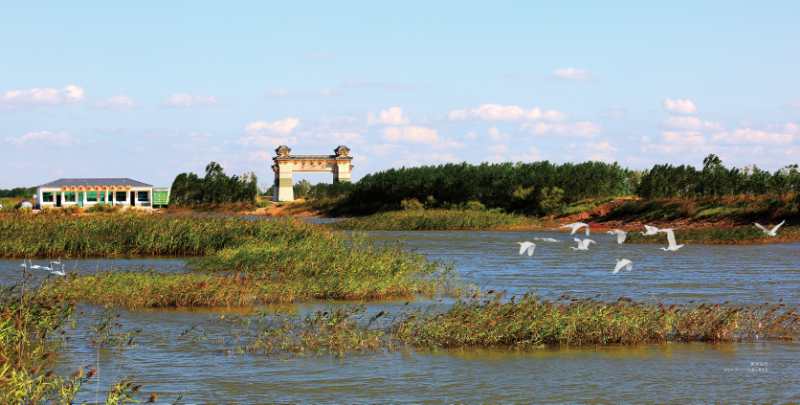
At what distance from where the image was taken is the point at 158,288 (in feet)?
73.6

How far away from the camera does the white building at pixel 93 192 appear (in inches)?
3903

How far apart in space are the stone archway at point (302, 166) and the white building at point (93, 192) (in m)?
28.0

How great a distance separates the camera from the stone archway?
5025 inches

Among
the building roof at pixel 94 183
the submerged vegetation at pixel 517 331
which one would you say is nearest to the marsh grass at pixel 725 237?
the submerged vegetation at pixel 517 331

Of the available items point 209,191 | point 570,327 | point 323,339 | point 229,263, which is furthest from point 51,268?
point 209,191

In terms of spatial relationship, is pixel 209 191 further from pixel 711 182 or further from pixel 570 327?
pixel 570 327

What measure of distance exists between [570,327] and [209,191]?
108111mm

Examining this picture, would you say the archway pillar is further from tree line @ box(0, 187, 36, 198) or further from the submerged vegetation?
the submerged vegetation

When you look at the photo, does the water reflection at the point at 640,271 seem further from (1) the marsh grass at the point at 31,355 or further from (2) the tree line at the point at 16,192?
(2) the tree line at the point at 16,192

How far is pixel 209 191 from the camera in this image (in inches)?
4798

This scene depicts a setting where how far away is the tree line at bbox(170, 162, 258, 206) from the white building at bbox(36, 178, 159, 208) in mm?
18313

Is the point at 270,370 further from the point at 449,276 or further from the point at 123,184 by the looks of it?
the point at 123,184

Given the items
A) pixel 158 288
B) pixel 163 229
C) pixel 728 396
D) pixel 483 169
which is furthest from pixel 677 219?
pixel 728 396

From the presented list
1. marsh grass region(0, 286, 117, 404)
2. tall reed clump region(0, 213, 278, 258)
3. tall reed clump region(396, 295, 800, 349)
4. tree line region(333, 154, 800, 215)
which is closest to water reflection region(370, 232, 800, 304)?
tall reed clump region(396, 295, 800, 349)
